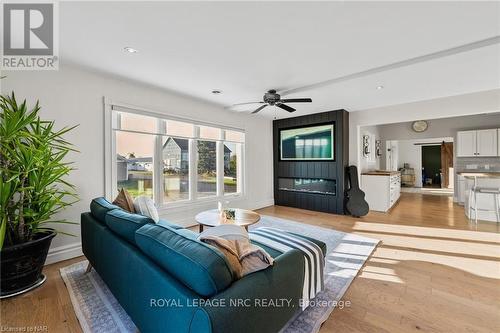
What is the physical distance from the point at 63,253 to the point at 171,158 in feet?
6.41

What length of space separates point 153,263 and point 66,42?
2391 millimetres

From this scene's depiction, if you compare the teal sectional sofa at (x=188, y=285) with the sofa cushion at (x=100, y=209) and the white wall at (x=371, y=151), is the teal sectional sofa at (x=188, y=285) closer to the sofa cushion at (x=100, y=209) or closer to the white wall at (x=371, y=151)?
the sofa cushion at (x=100, y=209)

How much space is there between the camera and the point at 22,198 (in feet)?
6.63

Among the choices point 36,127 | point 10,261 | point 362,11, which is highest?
point 362,11

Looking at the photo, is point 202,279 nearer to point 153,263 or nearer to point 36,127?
point 153,263

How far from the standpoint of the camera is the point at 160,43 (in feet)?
7.21

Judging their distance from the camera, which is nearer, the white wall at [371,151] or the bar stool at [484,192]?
the bar stool at [484,192]

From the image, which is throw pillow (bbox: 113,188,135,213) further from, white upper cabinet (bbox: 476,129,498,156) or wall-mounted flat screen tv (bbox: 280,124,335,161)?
white upper cabinet (bbox: 476,129,498,156)

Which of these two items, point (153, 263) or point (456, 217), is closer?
point (153, 263)

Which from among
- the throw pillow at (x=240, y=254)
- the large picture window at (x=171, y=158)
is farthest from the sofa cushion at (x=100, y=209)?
the throw pillow at (x=240, y=254)

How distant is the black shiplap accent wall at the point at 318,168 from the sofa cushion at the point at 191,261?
14.4ft

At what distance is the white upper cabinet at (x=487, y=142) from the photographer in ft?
17.8

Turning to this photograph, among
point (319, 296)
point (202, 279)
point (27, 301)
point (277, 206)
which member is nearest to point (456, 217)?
point (277, 206)

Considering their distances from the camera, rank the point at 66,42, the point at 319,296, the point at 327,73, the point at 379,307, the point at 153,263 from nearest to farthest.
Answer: the point at 153,263, the point at 379,307, the point at 319,296, the point at 66,42, the point at 327,73
